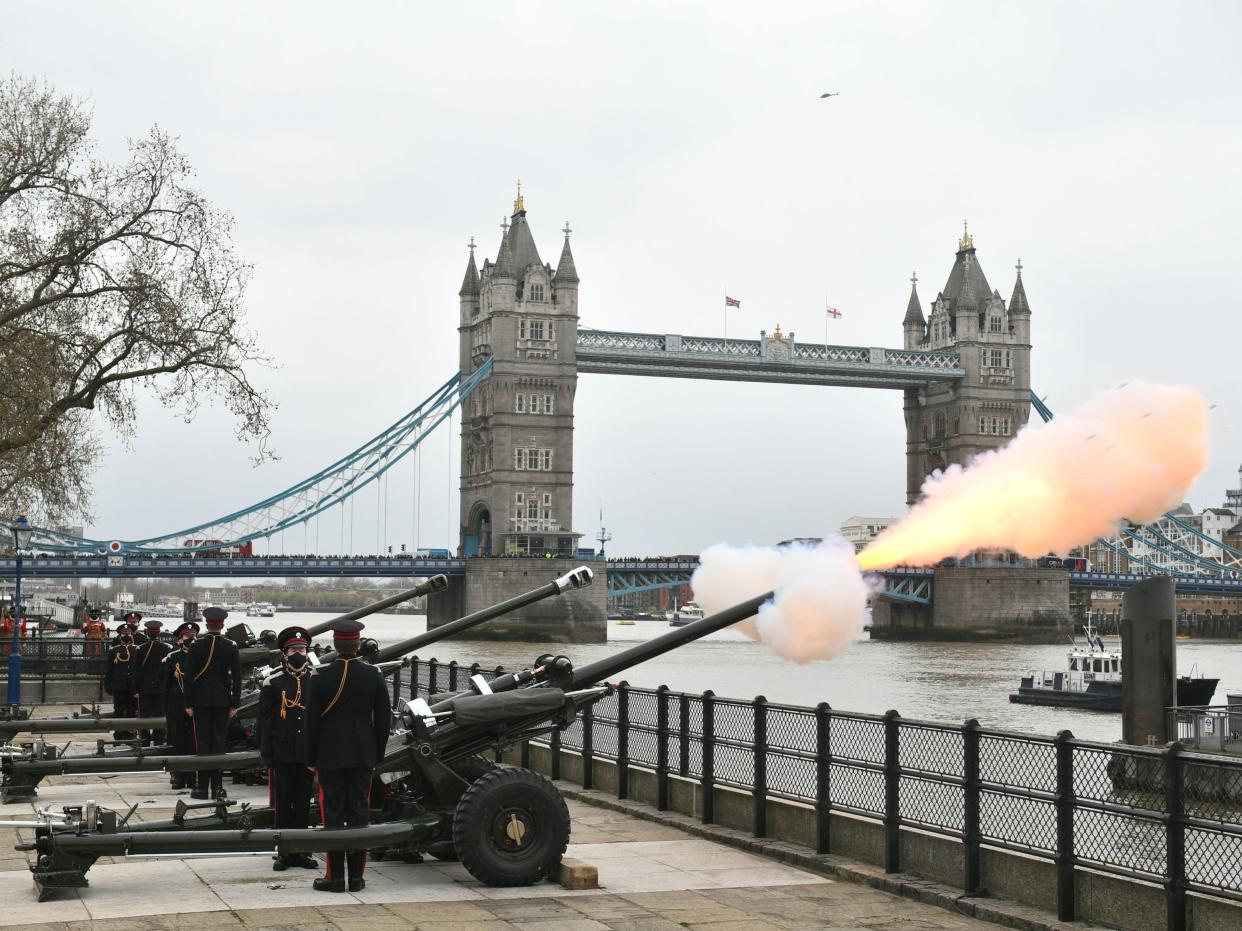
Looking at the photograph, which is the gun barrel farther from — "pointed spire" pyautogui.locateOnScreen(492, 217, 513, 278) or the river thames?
"pointed spire" pyautogui.locateOnScreen(492, 217, 513, 278)

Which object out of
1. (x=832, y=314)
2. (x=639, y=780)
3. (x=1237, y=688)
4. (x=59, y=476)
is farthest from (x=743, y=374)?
(x=639, y=780)

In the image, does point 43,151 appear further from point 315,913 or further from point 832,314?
point 832,314

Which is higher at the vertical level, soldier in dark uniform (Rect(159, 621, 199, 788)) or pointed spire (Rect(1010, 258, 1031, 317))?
pointed spire (Rect(1010, 258, 1031, 317))

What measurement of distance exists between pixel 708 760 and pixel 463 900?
3.84 m

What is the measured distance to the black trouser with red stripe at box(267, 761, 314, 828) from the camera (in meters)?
11.2

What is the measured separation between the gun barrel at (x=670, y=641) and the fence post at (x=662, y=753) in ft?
9.12

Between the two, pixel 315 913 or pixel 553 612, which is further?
pixel 553 612

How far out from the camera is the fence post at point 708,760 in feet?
44.3

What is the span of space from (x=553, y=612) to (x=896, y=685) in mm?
40285

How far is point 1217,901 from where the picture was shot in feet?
28.8

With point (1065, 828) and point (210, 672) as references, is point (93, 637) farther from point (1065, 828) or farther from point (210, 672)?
point (1065, 828)

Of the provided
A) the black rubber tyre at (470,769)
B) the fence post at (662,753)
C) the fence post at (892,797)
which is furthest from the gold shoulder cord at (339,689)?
the fence post at (662,753)

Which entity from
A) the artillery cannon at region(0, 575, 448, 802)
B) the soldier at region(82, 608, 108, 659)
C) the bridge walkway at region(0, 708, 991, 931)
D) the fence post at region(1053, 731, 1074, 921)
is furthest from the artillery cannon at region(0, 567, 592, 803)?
the soldier at region(82, 608, 108, 659)

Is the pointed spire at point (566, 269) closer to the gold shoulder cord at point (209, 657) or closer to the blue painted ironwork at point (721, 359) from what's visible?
the blue painted ironwork at point (721, 359)
